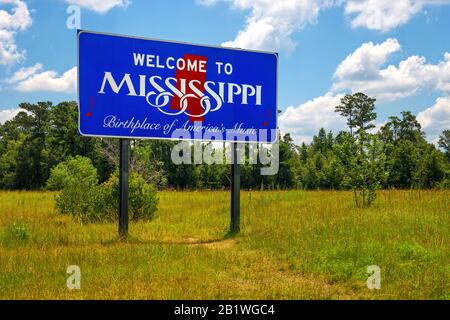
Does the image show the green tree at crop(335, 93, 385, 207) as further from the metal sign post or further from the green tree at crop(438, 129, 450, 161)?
the green tree at crop(438, 129, 450, 161)

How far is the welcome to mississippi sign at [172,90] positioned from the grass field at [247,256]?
2882mm

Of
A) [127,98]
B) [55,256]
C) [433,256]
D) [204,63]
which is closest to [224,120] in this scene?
[204,63]

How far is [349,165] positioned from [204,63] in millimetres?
7107

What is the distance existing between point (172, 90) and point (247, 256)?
5232 millimetres

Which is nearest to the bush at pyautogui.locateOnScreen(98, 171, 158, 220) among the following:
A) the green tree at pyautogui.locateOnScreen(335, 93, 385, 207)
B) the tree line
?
the green tree at pyautogui.locateOnScreen(335, 93, 385, 207)

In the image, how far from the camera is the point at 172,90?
12.3m

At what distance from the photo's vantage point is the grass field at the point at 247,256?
269 inches

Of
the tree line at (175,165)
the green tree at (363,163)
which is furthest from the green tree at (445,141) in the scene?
the green tree at (363,163)

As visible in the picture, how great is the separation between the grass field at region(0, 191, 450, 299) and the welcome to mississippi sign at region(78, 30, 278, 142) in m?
2.88

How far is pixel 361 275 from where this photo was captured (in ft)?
24.3
